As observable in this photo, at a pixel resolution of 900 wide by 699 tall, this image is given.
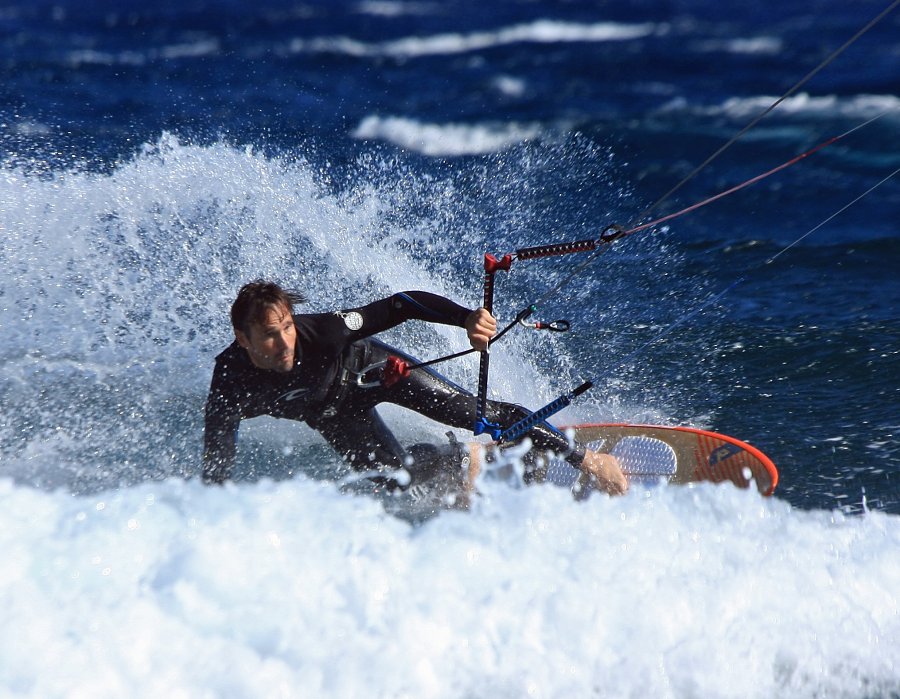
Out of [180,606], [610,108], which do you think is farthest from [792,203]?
[180,606]

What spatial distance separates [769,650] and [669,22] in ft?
38.6

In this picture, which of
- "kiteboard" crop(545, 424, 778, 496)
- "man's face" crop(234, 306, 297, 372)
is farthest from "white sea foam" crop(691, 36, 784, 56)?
"man's face" crop(234, 306, 297, 372)

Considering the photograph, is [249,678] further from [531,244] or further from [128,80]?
[128,80]

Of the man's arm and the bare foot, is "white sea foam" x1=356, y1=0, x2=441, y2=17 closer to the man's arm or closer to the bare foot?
the bare foot

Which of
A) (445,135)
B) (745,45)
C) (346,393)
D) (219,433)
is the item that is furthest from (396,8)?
(219,433)

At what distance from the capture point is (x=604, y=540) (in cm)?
277

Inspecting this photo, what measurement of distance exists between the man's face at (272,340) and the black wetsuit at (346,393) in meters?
0.07

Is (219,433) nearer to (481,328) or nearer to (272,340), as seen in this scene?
(272,340)

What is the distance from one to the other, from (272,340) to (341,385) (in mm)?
486

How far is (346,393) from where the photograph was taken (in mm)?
3527

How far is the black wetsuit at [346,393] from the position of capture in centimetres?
329

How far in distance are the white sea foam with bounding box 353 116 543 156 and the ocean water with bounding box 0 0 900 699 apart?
0.27 ft

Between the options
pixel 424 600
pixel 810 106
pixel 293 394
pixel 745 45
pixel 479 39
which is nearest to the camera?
pixel 424 600

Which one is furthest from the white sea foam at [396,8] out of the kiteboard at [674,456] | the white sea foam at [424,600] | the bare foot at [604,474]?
the white sea foam at [424,600]
